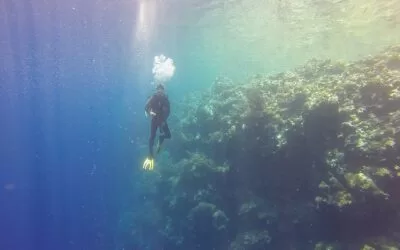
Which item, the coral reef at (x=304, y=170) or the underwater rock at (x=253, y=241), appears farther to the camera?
the underwater rock at (x=253, y=241)

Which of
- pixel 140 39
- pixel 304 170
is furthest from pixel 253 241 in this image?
pixel 140 39

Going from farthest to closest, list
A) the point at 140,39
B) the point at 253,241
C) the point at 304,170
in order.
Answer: the point at 140,39 → the point at 253,241 → the point at 304,170

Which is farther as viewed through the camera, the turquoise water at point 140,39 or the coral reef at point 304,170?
the turquoise water at point 140,39

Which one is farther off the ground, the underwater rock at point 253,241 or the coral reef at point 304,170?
the coral reef at point 304,170

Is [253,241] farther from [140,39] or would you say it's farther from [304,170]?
[140,39]

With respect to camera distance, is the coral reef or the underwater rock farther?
the underwater rock

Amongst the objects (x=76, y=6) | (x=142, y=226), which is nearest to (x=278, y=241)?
(x=142, y=226)

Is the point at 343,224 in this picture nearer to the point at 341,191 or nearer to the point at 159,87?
the point at 341,191

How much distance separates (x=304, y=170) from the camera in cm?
1108

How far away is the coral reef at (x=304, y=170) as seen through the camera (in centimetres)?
904

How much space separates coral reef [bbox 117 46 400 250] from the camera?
904 centimetres

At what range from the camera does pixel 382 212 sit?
884 cm

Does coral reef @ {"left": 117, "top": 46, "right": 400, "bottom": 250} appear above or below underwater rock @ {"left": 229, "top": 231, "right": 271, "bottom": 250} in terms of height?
above

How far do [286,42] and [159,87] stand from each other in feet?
135
